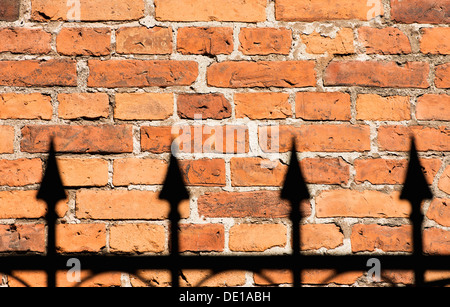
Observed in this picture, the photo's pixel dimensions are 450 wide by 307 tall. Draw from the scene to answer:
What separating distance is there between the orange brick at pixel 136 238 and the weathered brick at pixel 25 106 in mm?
484

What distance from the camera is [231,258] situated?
1.37 m

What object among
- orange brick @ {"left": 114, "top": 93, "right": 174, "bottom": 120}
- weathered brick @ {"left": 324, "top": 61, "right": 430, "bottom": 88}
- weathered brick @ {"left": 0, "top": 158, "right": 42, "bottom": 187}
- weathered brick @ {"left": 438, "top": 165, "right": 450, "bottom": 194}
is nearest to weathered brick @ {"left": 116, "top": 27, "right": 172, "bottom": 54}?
orange brick @ {"left": 114, "top": 93, "right": 174, "bottom": 120}

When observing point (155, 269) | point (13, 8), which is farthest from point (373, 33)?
point (13, 8)

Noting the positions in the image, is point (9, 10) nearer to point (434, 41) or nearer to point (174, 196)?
point (174, 196)

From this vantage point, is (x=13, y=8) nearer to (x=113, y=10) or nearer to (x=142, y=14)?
(x=113, y=10)

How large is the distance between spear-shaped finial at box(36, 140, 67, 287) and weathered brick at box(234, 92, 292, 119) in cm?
68

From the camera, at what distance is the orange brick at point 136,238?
4.49 ft

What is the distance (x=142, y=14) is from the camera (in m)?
1.40

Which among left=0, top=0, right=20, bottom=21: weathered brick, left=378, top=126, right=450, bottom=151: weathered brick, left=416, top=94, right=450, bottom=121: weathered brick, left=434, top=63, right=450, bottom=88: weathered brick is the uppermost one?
left=0, top=0, right=20, bottom=21: weathered brick

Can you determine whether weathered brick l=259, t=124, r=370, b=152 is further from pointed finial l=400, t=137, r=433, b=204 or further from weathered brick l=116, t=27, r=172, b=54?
weathered brick l=116, t=27, r=172, b=54

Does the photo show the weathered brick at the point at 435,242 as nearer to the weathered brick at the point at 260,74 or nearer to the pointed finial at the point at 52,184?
the weathered brick at the point at 260,74

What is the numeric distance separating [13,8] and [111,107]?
0.51 m

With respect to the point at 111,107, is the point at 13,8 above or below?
above

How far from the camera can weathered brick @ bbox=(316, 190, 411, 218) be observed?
1.38 metres
